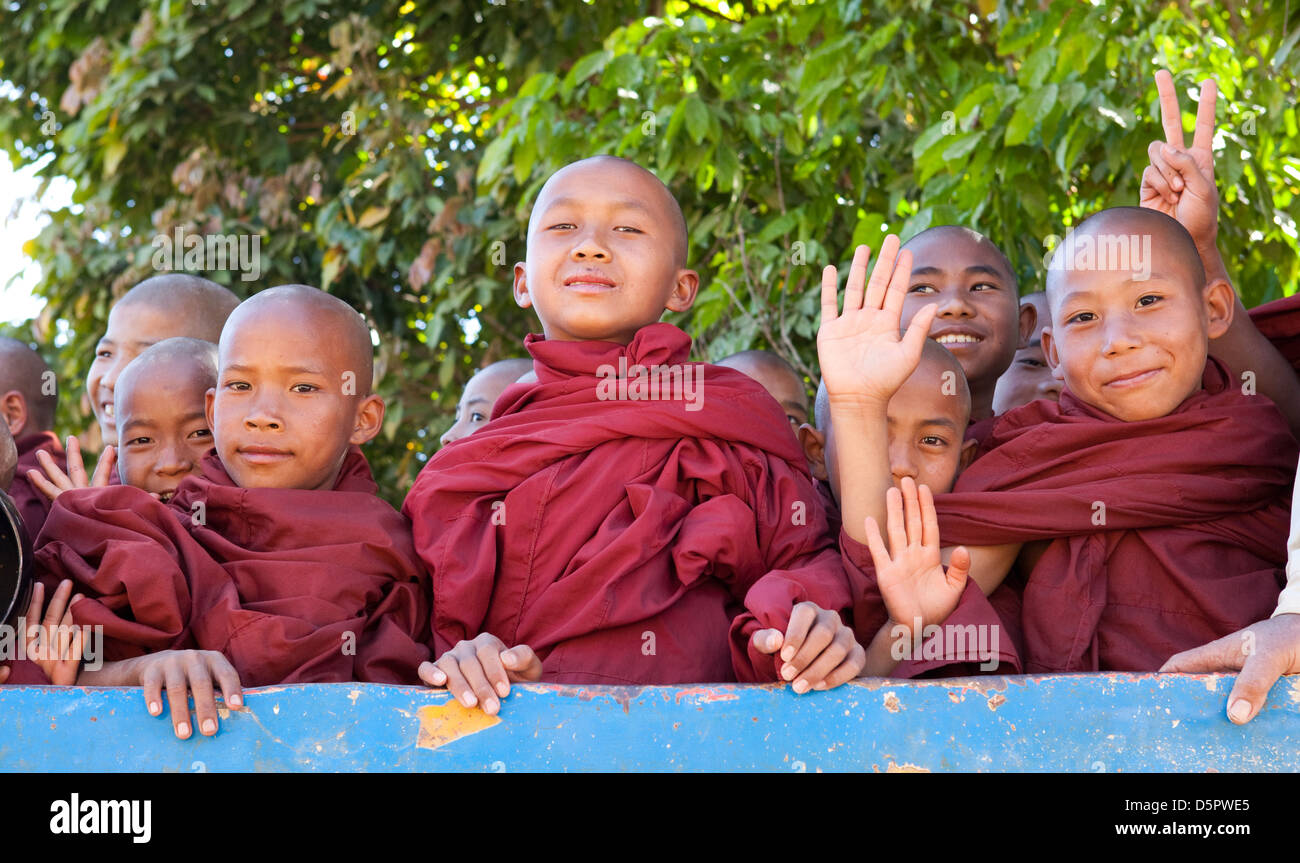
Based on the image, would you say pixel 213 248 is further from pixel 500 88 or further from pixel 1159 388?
pixel 1159 388

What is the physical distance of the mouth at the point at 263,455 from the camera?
256cm

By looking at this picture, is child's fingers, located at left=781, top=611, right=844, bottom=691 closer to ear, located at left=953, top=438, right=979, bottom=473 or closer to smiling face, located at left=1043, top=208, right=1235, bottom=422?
smiling face, located at left=1043, top=208, right=1235, bottom=422

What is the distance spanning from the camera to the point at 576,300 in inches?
104

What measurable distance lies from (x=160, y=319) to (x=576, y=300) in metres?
1.56

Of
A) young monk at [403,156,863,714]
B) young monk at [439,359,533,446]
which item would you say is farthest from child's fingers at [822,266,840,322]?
young monk at [439,359,533,446]

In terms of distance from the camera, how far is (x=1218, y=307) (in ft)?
8.75

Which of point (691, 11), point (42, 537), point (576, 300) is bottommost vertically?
point (42, 537)

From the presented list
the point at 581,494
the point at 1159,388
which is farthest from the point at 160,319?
the point at 1159,388

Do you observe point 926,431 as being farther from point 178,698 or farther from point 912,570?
point 178,698

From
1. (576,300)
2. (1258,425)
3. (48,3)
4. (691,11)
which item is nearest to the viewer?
(1258,425)

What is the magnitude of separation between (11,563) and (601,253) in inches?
45.5

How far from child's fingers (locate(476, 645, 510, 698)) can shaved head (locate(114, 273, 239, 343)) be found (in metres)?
1.99

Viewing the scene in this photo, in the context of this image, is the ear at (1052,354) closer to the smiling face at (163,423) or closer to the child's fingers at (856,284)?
the child's fingers at (856,284)

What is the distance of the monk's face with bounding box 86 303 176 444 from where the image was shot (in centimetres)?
366
